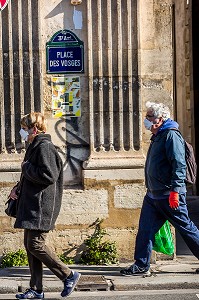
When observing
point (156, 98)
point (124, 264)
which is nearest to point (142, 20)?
point (156, 98)

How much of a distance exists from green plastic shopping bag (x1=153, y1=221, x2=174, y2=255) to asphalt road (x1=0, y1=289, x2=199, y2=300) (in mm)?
736

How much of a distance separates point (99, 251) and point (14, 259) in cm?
97

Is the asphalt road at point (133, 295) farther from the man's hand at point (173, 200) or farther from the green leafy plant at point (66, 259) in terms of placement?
the green leafy plant at point (66, 259)

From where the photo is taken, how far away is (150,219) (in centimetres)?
880

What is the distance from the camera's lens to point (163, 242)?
9070 mm

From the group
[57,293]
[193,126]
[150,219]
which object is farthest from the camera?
[193,126]

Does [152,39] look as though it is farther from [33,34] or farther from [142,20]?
[33,34]

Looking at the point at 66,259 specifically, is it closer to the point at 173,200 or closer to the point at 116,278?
the point at 116,278

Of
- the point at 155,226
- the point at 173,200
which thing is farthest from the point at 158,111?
the point at 155,226

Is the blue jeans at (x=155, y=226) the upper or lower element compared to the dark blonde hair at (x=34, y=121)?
lower

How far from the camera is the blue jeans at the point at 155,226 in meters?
8.61

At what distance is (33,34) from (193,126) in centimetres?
775

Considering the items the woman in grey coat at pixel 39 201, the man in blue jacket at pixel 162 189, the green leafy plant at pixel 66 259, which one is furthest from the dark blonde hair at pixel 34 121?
the green leafy plant at pixel 66 259

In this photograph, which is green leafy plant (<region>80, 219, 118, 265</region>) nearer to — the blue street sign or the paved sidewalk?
the paved sidewalk
